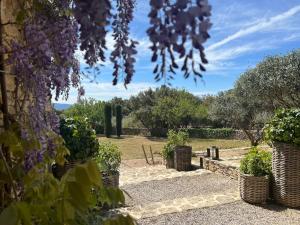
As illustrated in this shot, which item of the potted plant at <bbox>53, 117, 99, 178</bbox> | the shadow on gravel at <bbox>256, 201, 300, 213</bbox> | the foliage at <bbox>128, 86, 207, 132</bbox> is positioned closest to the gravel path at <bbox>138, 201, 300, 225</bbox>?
the shadow on gravel at <bbox>256, 201, 300, 213</bbox>

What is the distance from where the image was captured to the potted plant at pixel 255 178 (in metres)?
6.76

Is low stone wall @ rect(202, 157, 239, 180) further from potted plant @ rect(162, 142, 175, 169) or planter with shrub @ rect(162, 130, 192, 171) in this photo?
potted plant @ rect(162, 142, 175, 169)

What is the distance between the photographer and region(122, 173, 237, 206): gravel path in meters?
7.68

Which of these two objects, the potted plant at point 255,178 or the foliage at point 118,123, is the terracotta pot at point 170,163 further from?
the foliage at point 118,123

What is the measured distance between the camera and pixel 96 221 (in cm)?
170

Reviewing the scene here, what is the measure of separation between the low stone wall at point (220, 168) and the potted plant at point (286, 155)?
8.81 feet

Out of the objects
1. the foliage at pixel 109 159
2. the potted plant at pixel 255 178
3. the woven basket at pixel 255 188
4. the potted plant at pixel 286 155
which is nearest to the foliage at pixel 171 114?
the foliage at pixel 109 159

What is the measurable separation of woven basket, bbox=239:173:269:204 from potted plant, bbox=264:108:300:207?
0.18 metres

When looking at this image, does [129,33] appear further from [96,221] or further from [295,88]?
[295,88]

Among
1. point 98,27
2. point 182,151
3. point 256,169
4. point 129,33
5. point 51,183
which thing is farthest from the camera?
point 182,151

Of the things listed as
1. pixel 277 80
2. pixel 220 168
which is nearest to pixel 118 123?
pixel 277 80

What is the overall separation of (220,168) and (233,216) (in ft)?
13.0

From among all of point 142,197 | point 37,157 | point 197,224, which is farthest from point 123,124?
point 37,157

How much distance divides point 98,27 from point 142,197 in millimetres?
6938
